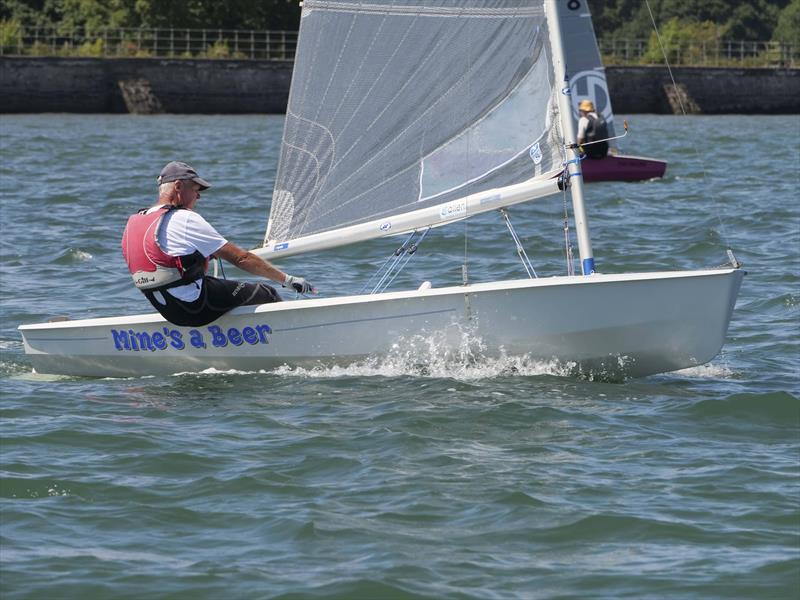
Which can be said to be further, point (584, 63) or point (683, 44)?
point (683, 44)

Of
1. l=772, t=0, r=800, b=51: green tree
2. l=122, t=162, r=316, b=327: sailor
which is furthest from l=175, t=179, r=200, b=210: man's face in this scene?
l=772, t=0, r=800, b=51: green tree

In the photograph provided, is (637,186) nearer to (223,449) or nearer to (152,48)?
(223,449)

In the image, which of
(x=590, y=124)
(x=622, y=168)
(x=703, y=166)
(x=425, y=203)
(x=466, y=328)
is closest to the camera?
(x=466, y=328)

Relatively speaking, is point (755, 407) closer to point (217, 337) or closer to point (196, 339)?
point (217, 337)

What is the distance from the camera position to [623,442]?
693cm

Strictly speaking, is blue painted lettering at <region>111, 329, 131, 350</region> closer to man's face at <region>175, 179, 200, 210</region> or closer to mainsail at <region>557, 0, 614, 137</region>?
man's face at <region>175, 179, 200, 210</region>

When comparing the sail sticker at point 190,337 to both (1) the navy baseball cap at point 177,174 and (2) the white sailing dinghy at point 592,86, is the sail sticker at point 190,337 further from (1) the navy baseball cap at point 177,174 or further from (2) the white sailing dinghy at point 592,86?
(2) the white sailing dinghy at point 592,86

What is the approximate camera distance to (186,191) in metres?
7.95

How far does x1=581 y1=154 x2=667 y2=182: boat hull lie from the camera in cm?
2145

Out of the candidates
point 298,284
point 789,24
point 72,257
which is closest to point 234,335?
point 298,284

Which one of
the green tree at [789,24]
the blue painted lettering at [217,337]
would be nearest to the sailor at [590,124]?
the blue painted lettering at [217,337]

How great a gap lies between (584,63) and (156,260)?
1038 centimetres

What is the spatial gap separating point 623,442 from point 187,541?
2320mm

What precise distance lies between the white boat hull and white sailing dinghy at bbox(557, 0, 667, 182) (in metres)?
3.02
